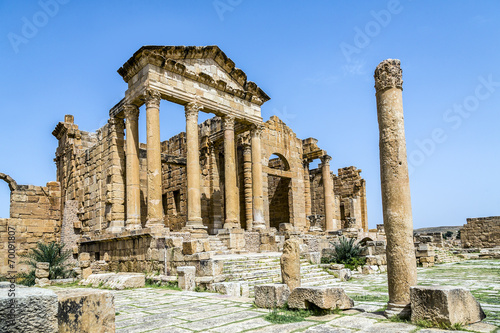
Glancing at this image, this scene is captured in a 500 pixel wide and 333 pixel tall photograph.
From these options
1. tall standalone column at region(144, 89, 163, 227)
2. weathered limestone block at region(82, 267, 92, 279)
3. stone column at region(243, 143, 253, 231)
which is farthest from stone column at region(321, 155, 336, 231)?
weathered limestone block at region(82, 267, 92, 279)

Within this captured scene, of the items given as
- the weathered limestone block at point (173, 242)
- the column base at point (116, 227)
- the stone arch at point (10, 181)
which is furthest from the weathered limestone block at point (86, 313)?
the stone arch at point (10, 181)

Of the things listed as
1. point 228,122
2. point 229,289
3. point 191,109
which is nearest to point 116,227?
point 191,109

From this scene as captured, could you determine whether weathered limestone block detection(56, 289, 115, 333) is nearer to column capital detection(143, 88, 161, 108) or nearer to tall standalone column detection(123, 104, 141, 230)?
tall standalone column detection(123, 104, 141, 230)

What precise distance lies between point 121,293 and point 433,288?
7.09 m

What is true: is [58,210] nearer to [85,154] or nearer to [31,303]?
[85,154]

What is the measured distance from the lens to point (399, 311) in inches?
229

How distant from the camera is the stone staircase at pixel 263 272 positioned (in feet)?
35.2

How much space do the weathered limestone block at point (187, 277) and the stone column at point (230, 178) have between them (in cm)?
604

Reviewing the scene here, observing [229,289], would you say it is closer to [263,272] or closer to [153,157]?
[263,272]

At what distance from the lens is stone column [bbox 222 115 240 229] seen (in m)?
16.5

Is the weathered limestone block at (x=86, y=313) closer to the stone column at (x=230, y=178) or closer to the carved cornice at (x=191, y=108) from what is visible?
the carved cornice at (x=191, y=108)

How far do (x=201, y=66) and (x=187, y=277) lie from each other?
8982mm

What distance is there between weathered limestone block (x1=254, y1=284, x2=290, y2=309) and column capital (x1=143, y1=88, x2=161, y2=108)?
9114mm

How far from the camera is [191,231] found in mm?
14414
